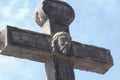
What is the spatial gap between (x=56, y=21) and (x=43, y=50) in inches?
27.1

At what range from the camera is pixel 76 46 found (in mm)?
8742

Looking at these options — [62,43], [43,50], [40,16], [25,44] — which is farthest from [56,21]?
[25,44]

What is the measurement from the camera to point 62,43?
8.43m

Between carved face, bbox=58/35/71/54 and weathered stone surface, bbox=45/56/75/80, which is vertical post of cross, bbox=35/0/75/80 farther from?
carved face, bbox=58/35/71/54

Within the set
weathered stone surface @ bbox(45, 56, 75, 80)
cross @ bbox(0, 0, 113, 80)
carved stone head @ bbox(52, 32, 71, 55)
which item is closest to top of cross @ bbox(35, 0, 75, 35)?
cross @ bbox(0, 0, 113, 80)

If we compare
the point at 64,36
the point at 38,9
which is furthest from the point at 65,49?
the point at 38,9

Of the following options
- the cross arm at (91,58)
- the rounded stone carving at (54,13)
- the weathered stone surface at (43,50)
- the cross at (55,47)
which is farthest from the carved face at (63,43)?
the rounded stone carving at (54,13)

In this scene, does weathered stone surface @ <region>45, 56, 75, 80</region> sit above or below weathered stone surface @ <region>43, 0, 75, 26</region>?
below

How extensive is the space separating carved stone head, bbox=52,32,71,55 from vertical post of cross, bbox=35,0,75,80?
0.44ft

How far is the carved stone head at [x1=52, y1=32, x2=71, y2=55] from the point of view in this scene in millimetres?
8406

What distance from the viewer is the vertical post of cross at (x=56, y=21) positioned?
27.4 ft

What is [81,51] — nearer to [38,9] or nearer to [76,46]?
[76,46]

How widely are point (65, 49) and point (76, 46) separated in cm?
38

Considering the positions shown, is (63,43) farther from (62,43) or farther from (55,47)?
(55,47)
